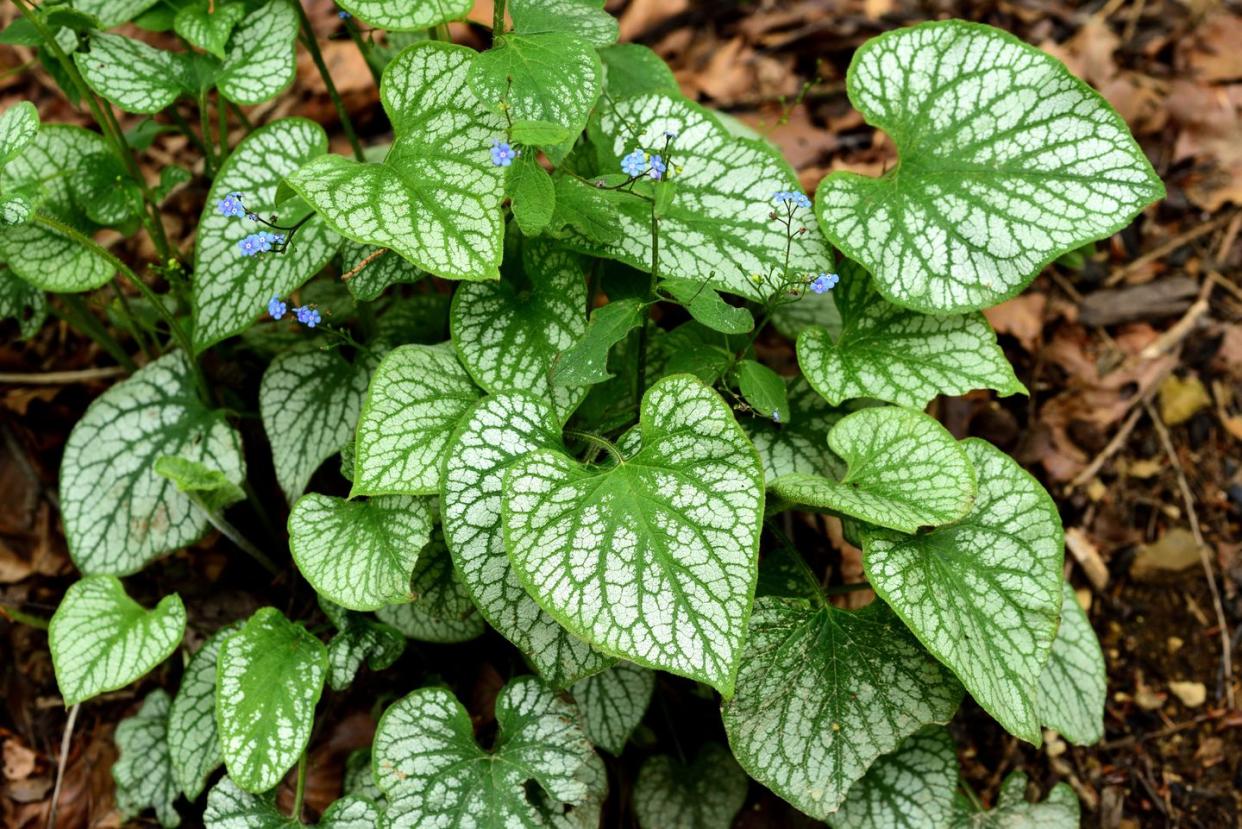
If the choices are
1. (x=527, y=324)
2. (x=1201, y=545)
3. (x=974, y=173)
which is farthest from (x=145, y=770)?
(x=1201, y=545)

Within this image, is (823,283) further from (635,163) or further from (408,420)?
(408,420)

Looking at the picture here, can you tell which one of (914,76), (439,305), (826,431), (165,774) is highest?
(914,76)

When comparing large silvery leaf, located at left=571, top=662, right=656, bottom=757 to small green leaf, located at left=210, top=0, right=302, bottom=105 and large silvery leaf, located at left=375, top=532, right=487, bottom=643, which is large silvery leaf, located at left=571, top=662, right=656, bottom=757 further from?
small green leaf, located at left=210, top=0, right=302, bottom=105

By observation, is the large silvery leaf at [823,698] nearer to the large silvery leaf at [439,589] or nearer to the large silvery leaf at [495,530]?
the large silvery leaf at [495,530]

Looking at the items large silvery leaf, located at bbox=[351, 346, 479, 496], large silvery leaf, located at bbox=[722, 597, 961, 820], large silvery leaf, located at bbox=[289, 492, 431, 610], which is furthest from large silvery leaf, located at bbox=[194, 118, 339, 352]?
large silvery leaf, located at bbox=[722, 597, 961, 820]

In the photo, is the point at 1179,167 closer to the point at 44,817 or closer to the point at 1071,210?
the point at 1071,210

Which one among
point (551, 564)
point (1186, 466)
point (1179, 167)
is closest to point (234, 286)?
point (551, 564)
